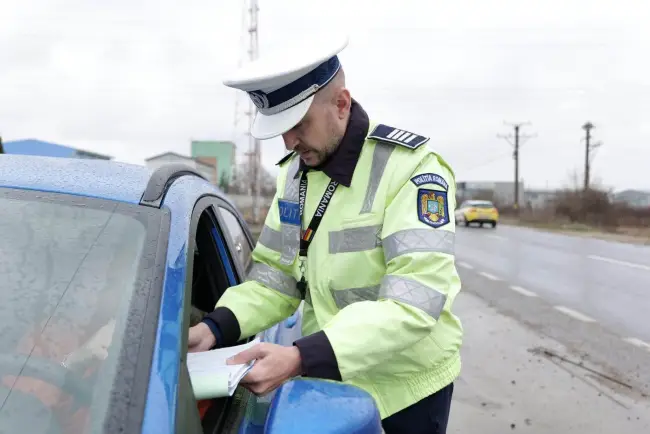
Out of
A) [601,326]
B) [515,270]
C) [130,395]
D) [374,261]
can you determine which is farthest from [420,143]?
[515,270]

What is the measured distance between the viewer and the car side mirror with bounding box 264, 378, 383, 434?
1246mm

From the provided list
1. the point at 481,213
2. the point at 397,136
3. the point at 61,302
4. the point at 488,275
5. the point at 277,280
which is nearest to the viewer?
the point at 61,302

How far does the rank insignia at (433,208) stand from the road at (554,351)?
271 centimetres

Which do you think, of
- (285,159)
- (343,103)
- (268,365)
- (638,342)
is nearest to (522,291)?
(638,342)

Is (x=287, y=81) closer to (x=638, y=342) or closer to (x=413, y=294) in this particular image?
(x=413, y=294)

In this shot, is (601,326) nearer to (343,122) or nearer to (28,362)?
(343,122)

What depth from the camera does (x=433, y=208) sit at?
175 centimetres

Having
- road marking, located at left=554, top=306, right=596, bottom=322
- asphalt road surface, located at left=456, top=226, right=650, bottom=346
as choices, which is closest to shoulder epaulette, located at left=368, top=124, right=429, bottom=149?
asphalt road surface, located at left=456, top=226, right=650, bottom=346

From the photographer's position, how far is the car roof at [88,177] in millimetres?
1628

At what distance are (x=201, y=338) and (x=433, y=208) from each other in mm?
760

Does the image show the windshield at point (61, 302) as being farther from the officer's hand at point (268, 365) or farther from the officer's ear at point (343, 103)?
the officer's ear at point (343, 103)

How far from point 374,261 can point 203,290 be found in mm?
1015

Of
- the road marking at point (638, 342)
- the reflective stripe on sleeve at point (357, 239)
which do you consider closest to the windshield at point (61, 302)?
the reflective stripe on sleeve at point (357, 239)

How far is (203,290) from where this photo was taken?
257 cm
